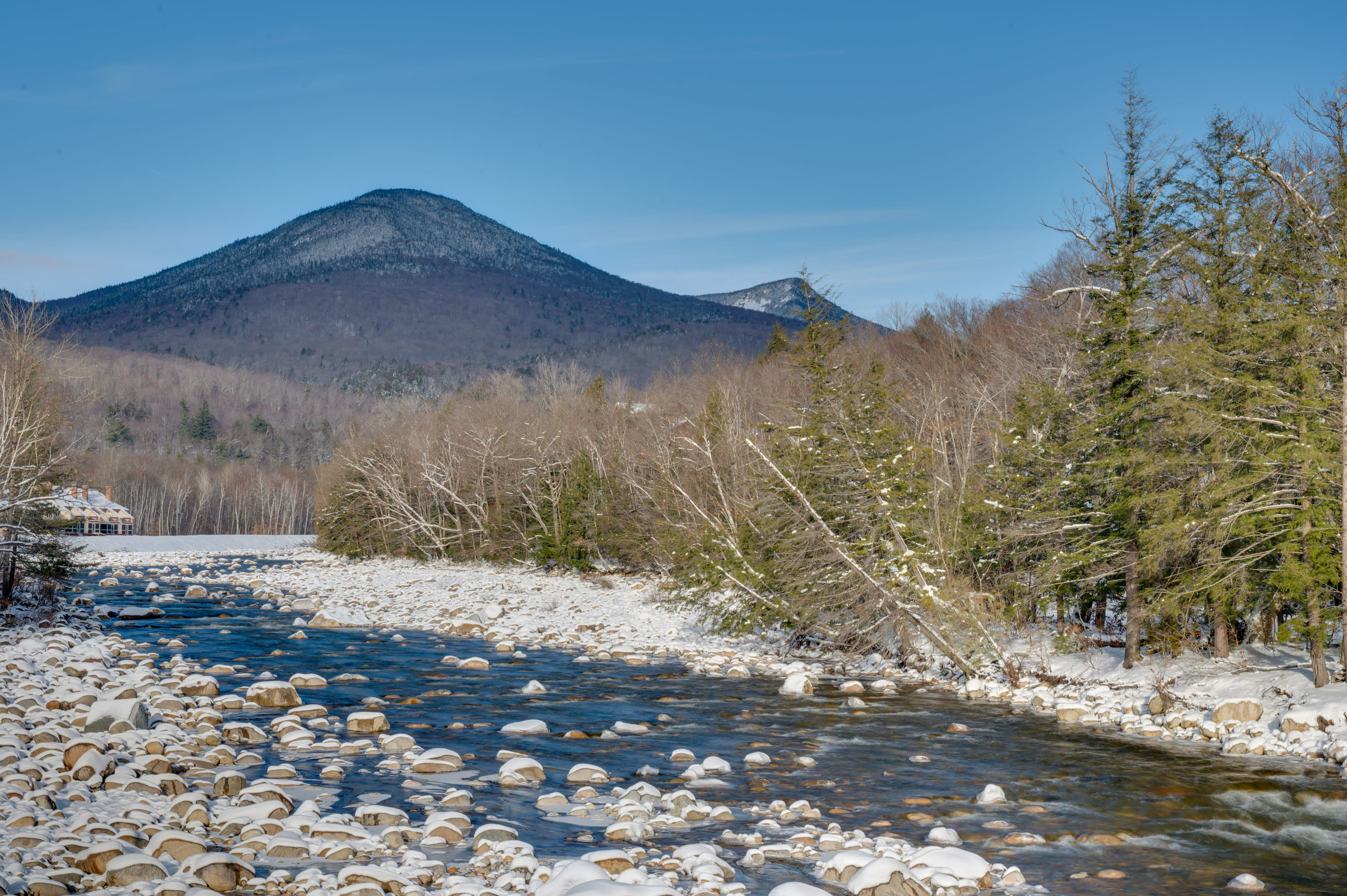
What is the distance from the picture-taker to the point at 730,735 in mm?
13781

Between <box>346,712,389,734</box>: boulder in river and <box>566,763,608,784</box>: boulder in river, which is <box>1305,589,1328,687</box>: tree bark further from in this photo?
<box>346,712,389,734</box>: boulder in river

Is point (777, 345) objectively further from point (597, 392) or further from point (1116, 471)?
point (1116, 471)

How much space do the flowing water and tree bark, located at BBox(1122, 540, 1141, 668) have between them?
2877mm

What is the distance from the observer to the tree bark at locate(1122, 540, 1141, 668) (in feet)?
54.3

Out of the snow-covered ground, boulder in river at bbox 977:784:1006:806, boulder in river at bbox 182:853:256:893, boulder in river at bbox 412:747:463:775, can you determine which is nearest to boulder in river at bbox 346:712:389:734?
boulder in river at bbox 412:747:463:775

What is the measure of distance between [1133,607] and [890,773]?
744 centimetres

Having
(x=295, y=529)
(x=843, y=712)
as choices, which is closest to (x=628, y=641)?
(x=843, y=712)

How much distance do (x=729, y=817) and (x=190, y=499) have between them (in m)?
126

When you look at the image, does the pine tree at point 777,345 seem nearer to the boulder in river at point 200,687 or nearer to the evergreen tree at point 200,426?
the boulder in river at point 200,687

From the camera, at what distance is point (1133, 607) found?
1658cm

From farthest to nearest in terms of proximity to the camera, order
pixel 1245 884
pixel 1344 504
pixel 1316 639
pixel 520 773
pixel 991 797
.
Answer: pixel 1316 639, pixel 1344 504, pixel 520 773, pixel 991 797, pixel 1245 884

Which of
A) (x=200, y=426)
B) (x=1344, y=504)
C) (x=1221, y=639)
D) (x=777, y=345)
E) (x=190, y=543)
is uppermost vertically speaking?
(x=777, y=345)

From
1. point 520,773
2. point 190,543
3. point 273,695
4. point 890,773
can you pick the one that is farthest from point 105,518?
point 890,773

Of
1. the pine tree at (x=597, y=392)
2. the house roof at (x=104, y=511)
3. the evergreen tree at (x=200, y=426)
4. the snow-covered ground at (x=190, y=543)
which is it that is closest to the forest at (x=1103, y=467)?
the pine tree at (x=597, y=392)
